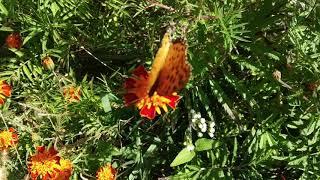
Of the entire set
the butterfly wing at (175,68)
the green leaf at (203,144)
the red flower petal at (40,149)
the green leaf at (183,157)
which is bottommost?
the red flower petal at (40,149)

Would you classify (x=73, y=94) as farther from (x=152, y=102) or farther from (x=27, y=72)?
(x=152, y=102)

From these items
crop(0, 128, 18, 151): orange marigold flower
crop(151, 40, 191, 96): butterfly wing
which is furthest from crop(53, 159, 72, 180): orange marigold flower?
crop(151, 40, 191, 96): butterfly wing

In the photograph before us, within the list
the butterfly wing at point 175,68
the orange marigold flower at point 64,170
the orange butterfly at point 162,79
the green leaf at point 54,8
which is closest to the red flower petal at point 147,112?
the orange butterfly at point 162,79

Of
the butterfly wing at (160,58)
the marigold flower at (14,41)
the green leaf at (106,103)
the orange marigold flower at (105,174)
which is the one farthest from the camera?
the marigold flower at (14,41)

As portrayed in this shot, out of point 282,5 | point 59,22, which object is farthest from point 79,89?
point 282,5

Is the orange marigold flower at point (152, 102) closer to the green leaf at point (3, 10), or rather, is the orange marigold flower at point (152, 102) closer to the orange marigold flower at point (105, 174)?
the orange marigold flower at point (105, 174)

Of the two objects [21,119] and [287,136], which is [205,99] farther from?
[21,119]
